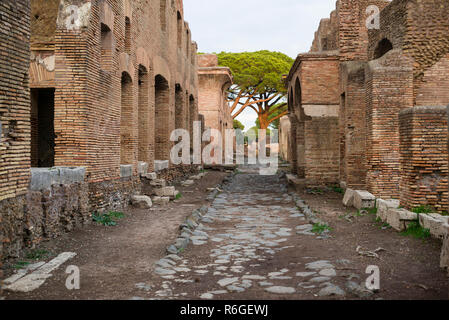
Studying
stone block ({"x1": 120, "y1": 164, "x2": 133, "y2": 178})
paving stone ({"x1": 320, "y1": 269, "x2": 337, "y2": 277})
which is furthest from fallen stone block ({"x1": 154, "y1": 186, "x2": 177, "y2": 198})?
paving stone ({"x1": 320, "y1": 269, "x2": 337, "y2": 277})

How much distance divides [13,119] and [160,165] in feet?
26.9

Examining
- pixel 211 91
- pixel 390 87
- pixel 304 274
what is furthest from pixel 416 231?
pixel 211 91

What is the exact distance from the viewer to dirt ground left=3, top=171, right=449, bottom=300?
4.36 meters

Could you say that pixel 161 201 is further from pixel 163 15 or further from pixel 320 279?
pixel 163 15

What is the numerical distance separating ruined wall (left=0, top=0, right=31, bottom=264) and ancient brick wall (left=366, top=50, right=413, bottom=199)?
7447 millimetres

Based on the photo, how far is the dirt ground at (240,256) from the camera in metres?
4.36

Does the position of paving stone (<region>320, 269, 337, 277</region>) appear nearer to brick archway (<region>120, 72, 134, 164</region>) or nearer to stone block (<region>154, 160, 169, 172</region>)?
brick archway (<region>120, 72, 134, 164</region>)

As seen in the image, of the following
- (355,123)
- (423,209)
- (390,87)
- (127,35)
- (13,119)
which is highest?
(127,35)

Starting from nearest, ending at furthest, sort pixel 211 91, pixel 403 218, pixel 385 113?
pixel 403 218
pixel 385 113
pixel 211 91

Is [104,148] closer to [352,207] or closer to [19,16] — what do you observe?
[19,16]

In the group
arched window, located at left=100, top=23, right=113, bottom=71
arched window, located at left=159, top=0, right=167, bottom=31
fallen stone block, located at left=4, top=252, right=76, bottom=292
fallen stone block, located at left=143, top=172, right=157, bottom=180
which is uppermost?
arched window, located at left=159, top=0, right=167, bottom=31

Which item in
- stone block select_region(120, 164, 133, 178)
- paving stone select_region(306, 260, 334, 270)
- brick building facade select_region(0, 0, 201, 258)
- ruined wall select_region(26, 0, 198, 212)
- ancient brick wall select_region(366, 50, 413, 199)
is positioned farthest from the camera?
stone block select_region(120, 164, 133, 178)

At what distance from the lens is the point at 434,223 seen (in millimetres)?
6320

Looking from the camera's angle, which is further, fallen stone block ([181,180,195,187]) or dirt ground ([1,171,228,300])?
fallen stone block ([181,180,195,187])
